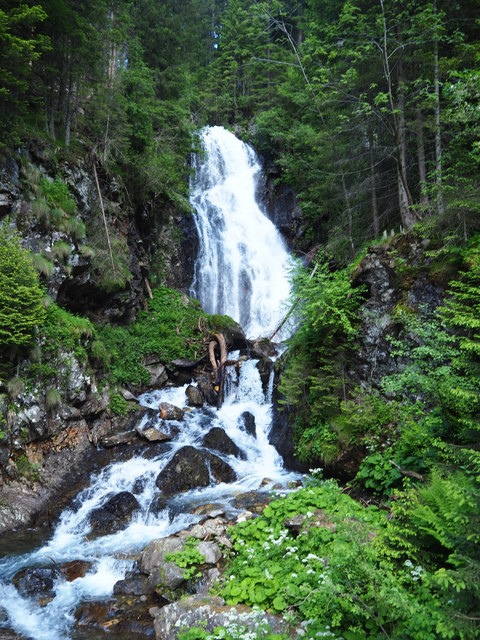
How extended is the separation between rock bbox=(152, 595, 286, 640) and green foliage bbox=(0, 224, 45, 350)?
6.31 m

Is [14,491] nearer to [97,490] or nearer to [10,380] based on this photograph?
[97,490]

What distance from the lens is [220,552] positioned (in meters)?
5.50

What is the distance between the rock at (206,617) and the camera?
3.85m

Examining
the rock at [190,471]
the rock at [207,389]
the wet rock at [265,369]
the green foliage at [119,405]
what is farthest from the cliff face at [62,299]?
the wet rock at [265,369]

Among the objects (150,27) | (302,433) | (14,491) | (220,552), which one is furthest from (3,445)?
(150,27)

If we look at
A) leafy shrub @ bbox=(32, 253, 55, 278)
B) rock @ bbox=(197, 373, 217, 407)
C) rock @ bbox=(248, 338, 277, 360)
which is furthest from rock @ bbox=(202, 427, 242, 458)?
leafy shrub @ bbox=(32, 253, 55, 278)

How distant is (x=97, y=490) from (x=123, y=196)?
11932 millimetres

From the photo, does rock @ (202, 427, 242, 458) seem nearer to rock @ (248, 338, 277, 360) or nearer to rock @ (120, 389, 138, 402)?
rock @ (120, 389, 138, 402)

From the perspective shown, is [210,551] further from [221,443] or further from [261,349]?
[261,349]

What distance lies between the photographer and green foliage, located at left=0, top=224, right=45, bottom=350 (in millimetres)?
7973

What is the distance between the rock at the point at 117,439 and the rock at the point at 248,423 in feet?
11.0

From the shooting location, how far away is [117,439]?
10.5m

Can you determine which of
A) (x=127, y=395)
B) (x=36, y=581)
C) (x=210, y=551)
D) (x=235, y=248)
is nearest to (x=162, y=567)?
(x=210, y=551)

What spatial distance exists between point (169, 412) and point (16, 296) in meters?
5.67
